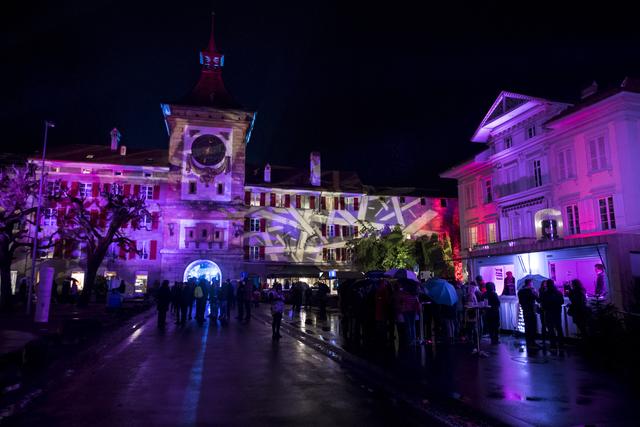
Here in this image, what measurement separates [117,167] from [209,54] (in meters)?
18.7

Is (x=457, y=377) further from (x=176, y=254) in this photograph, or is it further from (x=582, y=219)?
(x=176, y=254)

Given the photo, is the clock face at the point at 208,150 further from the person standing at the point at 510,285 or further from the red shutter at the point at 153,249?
the person standing at the point at 510,285

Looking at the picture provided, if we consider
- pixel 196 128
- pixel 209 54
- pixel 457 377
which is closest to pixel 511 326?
pixel 457 377

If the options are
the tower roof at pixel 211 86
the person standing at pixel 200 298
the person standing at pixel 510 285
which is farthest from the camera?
the tower roof at pixel 211 86

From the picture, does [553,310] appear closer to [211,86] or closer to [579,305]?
[579,305]

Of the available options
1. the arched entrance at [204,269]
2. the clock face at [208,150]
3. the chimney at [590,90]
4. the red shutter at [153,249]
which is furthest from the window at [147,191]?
the chimney at [590,90]

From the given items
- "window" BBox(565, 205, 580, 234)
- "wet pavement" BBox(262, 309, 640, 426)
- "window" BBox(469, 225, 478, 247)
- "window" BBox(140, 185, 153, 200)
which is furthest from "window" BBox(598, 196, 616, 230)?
"window" BBox(140, 185, 153, 200)

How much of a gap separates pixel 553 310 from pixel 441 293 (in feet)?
10.3

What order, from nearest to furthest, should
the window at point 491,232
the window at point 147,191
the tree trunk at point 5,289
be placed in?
the tree trunk at point 5,289
the window at point 491,232
the window at point 147,191

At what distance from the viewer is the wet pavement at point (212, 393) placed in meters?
6.23

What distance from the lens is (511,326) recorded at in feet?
53.0

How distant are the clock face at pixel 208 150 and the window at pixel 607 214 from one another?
126 feet

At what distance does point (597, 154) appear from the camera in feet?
83.3

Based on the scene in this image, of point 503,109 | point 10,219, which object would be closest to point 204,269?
point 10,219
